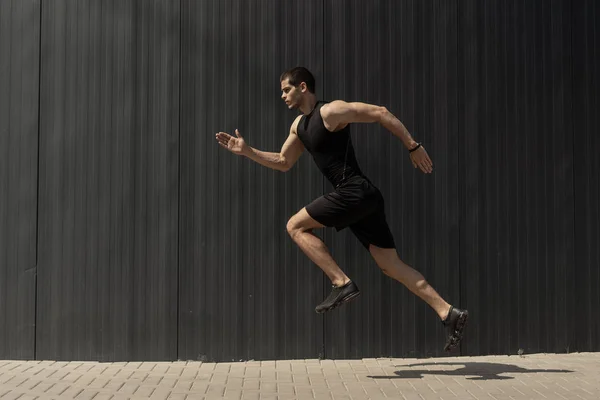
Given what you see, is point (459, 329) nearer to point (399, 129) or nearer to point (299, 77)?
point (399, 129)

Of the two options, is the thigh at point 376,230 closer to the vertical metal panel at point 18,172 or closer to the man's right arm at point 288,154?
the man's right arm at point 288,154

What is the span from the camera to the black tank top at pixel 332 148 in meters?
7.11

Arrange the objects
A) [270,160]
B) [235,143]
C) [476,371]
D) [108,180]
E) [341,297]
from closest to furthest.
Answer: [341,297] → [235,143] → [270,160] → [476,371] → [108,180]

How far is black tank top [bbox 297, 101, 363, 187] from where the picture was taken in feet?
23.3

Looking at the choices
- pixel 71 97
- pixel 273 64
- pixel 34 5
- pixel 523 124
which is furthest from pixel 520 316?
Result: pixel 34 5

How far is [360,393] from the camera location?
647 cm

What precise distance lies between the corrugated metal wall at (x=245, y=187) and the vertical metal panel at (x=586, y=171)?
51 mm

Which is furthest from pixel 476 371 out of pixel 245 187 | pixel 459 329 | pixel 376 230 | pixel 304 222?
pixel 245 187

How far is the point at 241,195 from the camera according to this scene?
319 inches

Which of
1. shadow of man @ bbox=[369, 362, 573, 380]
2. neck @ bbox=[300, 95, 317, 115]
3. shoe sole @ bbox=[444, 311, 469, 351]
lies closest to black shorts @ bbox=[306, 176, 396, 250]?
neck @ bbox=[300, 95, 317, 115]

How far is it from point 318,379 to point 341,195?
4.45ft

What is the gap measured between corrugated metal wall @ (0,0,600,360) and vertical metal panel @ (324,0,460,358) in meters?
0.02

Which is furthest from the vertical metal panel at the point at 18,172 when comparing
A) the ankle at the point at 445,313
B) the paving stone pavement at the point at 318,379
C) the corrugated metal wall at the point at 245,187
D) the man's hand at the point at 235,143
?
the ankle at the point at 445,313

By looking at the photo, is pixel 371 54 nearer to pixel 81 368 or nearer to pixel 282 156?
pixel 282 156
